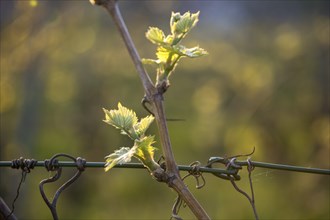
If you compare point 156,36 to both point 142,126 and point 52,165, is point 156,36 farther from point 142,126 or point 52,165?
point 52,165

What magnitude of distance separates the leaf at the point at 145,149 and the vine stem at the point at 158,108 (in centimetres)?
3

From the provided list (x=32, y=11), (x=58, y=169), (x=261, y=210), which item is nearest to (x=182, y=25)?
(x=58, y=169)

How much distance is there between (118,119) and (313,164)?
10.8ft

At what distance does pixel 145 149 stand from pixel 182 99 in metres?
3.99

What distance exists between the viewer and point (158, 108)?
2.36 ft

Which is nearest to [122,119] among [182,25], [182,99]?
[182,25]

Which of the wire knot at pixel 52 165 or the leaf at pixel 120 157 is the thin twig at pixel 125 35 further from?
the wire knot at pixel 52 165

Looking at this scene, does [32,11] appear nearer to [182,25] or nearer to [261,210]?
[261,210]

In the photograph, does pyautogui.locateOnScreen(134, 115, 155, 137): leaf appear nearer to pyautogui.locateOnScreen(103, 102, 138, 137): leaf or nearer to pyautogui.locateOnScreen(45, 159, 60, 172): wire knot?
pyautogui.locateOnScreen(103, 102, 138, 137): leaf

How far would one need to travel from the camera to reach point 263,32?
16.6 feet

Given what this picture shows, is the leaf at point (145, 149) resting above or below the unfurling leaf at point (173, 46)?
below

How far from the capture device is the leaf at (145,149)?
75cm

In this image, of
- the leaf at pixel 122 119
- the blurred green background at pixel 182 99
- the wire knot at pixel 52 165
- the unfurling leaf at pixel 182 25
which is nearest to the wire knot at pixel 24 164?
the wire knot at pixel 52 165

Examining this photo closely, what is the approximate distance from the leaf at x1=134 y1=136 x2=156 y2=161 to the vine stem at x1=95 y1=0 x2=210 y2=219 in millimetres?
30
